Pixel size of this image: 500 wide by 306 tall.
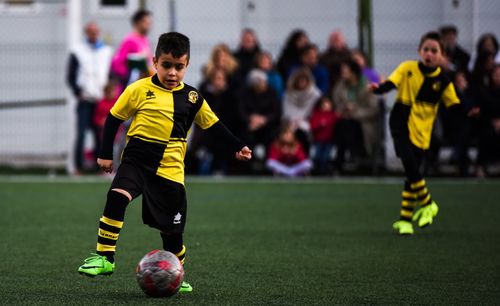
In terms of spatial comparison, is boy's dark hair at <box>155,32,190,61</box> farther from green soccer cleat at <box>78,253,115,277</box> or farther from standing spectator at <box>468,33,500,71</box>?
standing spectator at <box>468,33,500,71</box>

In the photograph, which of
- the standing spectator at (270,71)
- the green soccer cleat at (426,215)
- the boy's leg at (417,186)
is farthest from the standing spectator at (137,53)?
the green soccer cleat at (426,215)

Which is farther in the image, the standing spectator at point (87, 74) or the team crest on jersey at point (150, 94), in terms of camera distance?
the standing spectator at point (87, 74)

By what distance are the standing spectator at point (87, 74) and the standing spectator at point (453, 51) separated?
17.9ft

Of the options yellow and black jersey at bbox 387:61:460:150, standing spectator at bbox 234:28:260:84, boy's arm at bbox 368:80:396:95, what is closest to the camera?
boy's arm at bbox 368:80:396:95

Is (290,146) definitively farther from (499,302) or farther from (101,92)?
(499,302)

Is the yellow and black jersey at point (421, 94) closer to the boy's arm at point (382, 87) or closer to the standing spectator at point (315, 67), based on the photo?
the boy's arm at point (382, 87)

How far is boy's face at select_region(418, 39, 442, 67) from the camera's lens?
10453 millimetres

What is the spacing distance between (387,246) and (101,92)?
909cm

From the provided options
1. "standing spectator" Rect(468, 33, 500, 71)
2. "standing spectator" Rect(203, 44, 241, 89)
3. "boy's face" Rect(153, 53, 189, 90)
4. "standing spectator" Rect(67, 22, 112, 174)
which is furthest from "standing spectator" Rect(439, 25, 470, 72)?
"boy's face" Rect(153, 53, 189, 90)

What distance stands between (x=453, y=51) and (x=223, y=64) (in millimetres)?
3750

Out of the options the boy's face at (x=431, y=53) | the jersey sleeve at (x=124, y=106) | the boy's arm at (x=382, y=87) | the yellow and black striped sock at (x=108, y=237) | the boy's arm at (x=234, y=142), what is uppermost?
the boy's face at (x=431, y=53)

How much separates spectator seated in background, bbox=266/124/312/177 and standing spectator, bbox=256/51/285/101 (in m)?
0.90

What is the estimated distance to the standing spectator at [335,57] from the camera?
18.1 m

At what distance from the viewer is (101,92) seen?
1761cm
